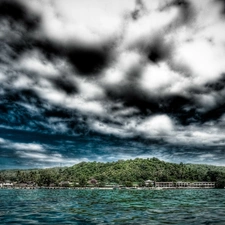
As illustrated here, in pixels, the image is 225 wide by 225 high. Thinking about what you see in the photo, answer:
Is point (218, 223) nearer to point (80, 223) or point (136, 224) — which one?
point (136, 224)

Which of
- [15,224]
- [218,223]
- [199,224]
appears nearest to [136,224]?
[199,224]

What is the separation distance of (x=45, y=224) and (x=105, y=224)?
4.99 metres

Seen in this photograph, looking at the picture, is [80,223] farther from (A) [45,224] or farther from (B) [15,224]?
(B) [15,224]

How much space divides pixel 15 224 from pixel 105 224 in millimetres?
7474

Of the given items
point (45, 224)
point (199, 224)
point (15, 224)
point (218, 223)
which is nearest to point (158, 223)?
point (199, 224)

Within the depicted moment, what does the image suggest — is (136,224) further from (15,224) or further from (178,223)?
(15,224)

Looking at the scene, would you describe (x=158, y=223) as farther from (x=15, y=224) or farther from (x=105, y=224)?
(x=15, y=224)

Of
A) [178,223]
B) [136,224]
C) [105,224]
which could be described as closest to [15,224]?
[105,224]

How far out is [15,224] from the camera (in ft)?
71.5

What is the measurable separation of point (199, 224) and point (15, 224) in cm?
1524

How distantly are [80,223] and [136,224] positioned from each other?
190 inches

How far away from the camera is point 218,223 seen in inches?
871

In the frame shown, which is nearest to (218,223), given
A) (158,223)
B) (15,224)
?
(158,223)

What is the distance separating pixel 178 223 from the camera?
2225 cm
